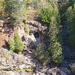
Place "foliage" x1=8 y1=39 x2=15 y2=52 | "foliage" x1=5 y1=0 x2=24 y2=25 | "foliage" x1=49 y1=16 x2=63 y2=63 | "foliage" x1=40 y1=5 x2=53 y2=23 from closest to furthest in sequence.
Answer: "foliage" x1=8 y1=39 x2=15 y2=52, "foliage" x1=49 y1=16 x2=63 y2=63, "foliage" x1=5 y1=0 x2=24 y2=25, "foliage" x1=40 y1=5 x2=53 y2=23

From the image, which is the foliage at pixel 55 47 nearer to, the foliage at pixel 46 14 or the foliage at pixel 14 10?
the foliage at pixel 46 14

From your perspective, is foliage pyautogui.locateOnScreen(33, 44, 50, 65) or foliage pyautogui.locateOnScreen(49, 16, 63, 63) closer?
foliage pyautogui.locateOnScreen(33, 44, 50, 65)

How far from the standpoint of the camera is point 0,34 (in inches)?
879

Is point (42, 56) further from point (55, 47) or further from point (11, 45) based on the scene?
point (11, 45)

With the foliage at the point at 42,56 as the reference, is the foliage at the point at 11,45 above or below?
above

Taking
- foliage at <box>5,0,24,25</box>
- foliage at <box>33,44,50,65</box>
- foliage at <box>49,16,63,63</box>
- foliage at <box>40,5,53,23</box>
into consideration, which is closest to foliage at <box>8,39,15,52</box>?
foliage at <box>5,0,24,25</box>

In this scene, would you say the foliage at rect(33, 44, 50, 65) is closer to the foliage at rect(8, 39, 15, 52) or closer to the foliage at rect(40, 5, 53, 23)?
the foliage at rect(8, 39, 15, 52)

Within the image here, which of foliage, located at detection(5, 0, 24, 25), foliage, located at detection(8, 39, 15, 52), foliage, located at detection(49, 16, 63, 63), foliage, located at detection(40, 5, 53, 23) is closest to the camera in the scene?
foliage, located at detection(8, 39, 15, 52)

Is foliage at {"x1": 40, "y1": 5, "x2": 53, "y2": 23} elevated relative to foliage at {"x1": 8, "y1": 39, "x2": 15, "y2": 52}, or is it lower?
elevated

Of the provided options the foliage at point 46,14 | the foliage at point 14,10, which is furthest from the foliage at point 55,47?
Answer: the foliage at point 14,10

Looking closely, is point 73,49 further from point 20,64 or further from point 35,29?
point 20,64

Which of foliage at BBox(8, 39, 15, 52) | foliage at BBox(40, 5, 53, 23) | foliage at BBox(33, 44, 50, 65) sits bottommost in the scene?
foliage at BBox(33, 44, 50, 65)

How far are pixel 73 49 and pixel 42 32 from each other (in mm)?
8738

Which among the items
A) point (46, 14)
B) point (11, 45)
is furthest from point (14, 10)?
point (46, 14)
